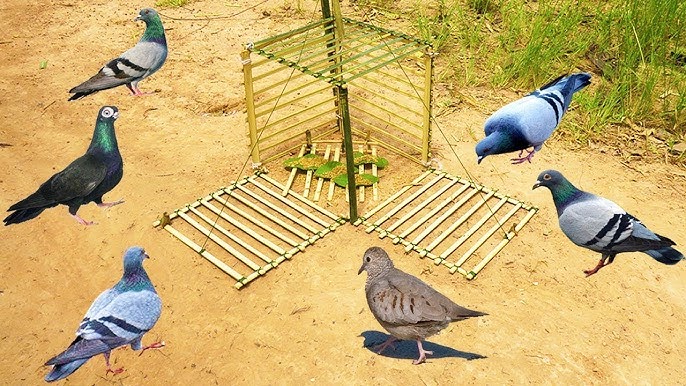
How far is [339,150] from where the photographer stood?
739 cm

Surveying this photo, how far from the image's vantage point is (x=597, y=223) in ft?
13.4

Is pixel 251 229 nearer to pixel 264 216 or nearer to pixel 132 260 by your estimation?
pixel 264 216

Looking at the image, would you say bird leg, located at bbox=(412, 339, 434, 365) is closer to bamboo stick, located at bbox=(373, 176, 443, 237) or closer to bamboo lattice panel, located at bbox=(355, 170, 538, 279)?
bamboo lattice panel, located at bbox=(355, 170, 538, 279)

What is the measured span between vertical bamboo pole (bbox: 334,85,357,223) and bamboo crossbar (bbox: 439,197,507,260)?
1.08 meters

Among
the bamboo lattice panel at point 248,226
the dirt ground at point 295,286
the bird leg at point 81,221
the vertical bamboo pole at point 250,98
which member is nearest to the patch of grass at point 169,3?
the dirt ground at point 295,286

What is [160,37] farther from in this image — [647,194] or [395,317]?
[647,194]

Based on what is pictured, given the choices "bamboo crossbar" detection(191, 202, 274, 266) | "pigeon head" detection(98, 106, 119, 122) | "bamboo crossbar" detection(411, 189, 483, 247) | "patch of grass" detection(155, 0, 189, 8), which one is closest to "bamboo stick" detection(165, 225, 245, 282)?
"bamboo crossbar" detection(191, 202, 274, 266)

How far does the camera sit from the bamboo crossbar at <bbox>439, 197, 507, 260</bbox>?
5639 millimetres

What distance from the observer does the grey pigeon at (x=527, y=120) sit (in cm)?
474

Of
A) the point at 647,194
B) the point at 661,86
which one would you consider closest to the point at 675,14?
the point at 661,86

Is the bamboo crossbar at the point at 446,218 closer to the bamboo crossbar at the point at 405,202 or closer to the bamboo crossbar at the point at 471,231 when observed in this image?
the bamboo crossbar at the point at 471,231

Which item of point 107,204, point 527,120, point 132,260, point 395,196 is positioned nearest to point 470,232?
point 395,196

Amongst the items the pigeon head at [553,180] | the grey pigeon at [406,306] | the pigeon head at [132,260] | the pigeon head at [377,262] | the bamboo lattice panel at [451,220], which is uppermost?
the pigeon head at [132,260]

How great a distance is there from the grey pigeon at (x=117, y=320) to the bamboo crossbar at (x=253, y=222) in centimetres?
203
